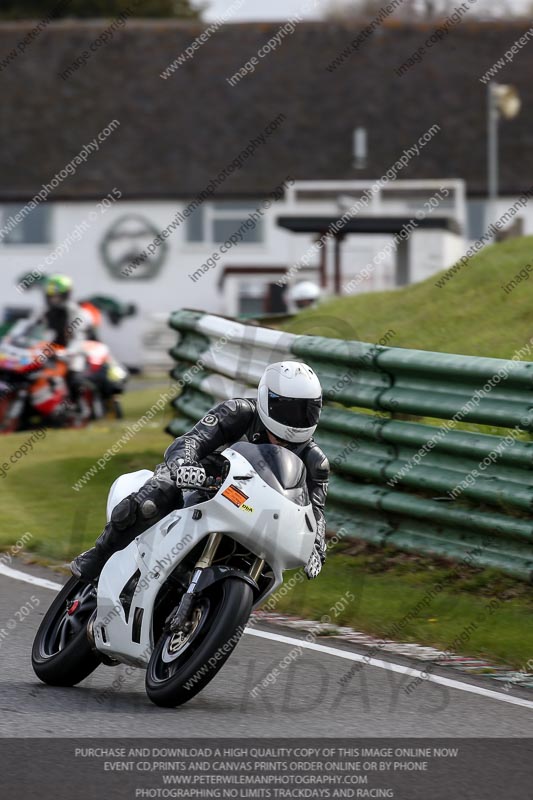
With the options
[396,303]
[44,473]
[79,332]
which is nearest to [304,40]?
[79,332]

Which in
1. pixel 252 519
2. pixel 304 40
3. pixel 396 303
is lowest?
pixel 252 519

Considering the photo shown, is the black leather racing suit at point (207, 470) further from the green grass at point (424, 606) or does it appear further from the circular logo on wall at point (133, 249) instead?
the circular logo on wall at point (133, 249)

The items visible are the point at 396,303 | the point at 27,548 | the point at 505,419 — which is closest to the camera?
the point at 505,419

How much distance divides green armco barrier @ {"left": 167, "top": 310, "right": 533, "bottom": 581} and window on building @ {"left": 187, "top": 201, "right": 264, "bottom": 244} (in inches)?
1146

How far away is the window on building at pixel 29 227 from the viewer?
40156 mm

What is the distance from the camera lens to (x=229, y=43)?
41062 mm

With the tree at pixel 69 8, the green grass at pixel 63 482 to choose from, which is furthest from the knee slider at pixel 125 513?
the tree at pixel 69 8

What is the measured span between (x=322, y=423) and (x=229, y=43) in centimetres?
3243

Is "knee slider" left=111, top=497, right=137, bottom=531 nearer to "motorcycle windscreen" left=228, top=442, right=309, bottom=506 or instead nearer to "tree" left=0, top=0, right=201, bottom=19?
"motorcycle windscreen" left=228, top=442, right=309, bottom=506

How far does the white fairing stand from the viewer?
5.96 m

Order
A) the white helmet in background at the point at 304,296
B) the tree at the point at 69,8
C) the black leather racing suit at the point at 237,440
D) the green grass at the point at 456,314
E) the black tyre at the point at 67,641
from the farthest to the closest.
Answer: the tree at the point at 69,8 → the white helmet in background at the point at 304,296 → the green grass at the point at 456,314 → the black tyre at the point at 67,641 → the black leather racing suit at the point at 237,440

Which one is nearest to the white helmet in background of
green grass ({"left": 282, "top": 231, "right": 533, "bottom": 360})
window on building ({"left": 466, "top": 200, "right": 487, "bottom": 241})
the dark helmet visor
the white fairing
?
green grass ({"left": 282, "top": 231, "right": 533, "bottom": 360})

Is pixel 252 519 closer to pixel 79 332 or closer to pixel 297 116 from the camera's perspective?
pixel 79 332
